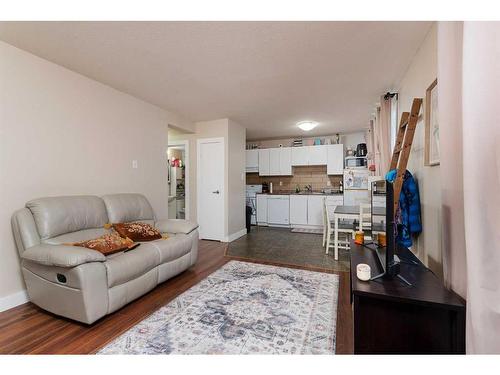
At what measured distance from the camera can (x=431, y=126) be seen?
1753mm

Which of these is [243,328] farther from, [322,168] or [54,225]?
[322,168]

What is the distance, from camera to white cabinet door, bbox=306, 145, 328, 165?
5.82m

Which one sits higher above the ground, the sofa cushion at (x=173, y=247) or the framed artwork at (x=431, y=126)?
the framed artwork at (x=431, y=126)

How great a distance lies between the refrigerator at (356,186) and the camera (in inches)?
200

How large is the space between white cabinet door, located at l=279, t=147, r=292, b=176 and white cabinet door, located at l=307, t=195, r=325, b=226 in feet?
3.12

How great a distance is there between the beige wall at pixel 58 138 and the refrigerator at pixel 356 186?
4178 mm

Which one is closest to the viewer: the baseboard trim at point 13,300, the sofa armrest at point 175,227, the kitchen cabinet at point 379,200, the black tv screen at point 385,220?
the black tv screen at point 385,220

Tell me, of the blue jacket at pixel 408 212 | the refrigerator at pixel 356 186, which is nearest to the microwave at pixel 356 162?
the refrigerator at pixel 356 186

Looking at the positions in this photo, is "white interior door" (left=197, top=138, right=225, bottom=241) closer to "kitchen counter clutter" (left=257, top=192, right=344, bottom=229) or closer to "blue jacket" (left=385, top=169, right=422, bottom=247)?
"kitchen counter clutter" (left=257, top=192, right=344, bottom=229)

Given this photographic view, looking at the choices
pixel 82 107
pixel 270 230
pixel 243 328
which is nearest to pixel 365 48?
pixel 243 328

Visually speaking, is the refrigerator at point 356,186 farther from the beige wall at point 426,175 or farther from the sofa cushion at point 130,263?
the sofa cushion at point 130,263

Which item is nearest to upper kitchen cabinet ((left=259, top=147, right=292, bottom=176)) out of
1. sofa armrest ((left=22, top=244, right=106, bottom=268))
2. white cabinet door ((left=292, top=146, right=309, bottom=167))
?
white cabinet door ((left=292, top=146, right=309, bottom=167))

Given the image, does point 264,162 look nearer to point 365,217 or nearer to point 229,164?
point 229,164
